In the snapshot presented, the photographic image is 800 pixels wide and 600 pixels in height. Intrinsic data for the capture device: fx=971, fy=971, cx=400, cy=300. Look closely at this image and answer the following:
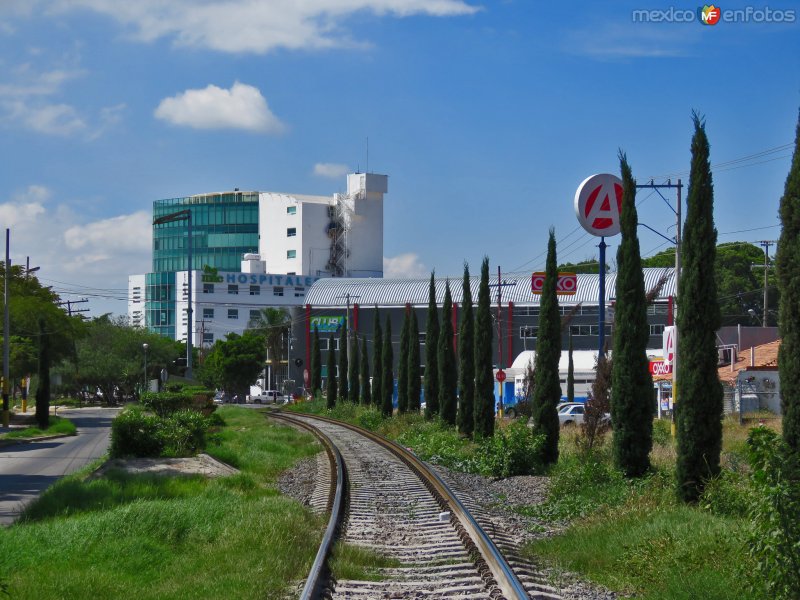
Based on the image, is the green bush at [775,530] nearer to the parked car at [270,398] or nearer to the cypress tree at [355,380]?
the cypress tree at [355,380]

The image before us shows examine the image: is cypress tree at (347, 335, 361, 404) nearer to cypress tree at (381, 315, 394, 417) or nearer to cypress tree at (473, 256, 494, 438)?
cypress tree at (381, 315, 394, 417)

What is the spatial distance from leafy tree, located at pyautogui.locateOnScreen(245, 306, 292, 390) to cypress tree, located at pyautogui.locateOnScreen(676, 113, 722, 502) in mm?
90548

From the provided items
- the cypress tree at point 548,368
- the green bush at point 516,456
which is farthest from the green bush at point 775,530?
the cypress tree at point 548,368

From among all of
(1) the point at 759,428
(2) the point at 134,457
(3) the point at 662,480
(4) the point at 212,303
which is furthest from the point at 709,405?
(4) the point at 212,303

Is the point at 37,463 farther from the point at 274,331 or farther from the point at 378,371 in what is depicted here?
the point at 274,331

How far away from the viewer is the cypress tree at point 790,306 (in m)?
11.8

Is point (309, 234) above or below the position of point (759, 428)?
above

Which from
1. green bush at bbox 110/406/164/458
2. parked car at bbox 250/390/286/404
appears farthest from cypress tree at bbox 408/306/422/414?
parked car at bbox 250/390/286/404

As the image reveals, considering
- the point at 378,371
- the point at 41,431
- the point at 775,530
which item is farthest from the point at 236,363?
the point at 775,530

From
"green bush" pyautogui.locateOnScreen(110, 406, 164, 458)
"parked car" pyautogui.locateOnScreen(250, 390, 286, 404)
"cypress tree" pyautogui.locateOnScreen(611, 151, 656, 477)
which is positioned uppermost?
"cypress tree" pyautogui.locateOnScreen(611, 151, 656, 477)

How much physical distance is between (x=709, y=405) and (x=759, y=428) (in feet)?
18.9

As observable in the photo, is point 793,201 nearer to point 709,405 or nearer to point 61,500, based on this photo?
point 709,405

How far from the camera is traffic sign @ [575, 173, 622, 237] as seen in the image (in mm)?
29844

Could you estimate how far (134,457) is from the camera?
23266 millimetres
